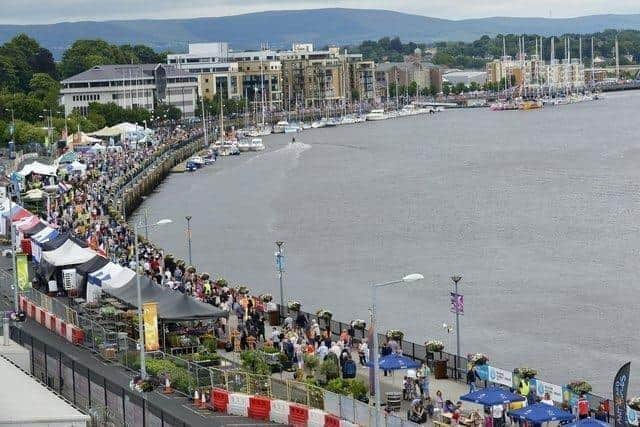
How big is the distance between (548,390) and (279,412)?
490 centimetres

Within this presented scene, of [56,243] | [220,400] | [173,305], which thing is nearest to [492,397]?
[220,400]

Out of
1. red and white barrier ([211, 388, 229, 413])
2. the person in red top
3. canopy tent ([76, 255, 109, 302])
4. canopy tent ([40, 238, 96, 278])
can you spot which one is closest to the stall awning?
canopy tent ([40, 238, 96, 278])

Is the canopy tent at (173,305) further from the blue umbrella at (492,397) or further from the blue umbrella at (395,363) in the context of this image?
the blue umbrella at (492,397)

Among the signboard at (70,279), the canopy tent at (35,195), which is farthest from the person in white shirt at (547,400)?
the canopy tent at (35,195)

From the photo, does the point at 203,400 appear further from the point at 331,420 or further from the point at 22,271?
the point at 22,271

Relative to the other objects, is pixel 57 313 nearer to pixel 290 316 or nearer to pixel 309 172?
pixel 290 316

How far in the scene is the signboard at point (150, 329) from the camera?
28.7 meters

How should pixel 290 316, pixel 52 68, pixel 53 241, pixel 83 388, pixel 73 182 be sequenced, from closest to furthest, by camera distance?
pixel 83 388
pixel 290 316
pixel 53 241
pixel 73 182
pixel 52 68

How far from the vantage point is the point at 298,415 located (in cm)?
2445

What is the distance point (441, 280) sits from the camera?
55938 millimetres

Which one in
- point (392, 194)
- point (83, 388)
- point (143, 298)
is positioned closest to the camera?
point (83, 388)

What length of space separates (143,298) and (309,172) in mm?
81894

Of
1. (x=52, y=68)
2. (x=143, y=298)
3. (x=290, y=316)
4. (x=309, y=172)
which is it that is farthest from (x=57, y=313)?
(x=52, y=68)

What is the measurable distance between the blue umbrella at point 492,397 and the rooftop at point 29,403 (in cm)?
661
